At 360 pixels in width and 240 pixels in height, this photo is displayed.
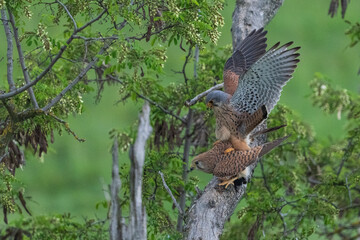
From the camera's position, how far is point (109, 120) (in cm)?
1475

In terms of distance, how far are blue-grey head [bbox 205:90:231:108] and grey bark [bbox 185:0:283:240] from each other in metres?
0.36

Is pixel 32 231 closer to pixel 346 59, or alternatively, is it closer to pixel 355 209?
pixel 355 209

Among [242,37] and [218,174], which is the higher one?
[242,37]

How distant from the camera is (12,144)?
638 cm

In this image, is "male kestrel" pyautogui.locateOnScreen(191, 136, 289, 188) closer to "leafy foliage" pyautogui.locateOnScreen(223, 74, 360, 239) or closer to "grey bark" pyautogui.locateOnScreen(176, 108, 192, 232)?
"leafy foliage" pyautogui.locateOnScreen(223, 74, 360, 239)

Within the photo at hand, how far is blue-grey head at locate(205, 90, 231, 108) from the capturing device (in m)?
6.60

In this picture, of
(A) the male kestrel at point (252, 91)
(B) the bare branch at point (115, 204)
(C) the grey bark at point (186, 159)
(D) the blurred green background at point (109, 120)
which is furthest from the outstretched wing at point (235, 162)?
(D) the blurred green background at point (109, 120)

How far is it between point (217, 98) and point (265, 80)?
1.39 ft

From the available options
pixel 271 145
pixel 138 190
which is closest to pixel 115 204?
pixel 138 190

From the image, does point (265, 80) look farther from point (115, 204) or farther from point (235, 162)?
point (115, 204)

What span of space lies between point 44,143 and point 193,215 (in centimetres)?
148

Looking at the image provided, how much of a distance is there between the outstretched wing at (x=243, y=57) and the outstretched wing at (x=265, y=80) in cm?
19

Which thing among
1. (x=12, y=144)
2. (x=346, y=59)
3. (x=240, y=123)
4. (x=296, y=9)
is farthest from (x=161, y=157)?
(x=296, y=9)

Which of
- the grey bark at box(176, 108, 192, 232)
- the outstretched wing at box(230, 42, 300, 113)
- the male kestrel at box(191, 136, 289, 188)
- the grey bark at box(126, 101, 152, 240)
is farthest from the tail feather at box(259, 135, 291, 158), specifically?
the grey bark at box(126, 101, 152, 240)
